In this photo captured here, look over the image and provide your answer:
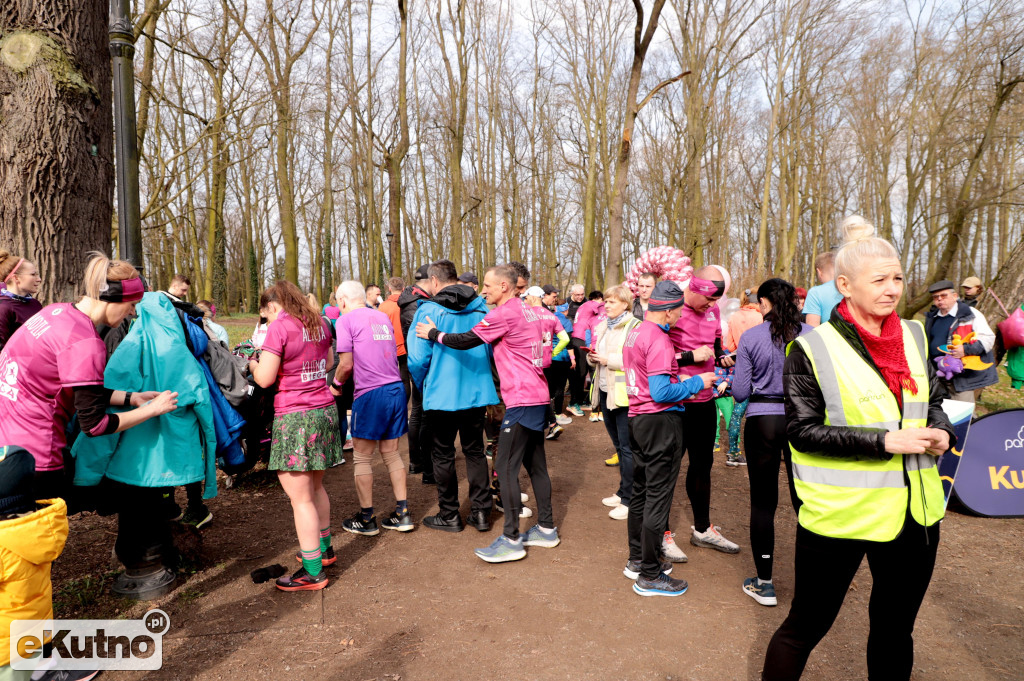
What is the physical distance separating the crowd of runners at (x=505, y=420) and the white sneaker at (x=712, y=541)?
0.06 feet

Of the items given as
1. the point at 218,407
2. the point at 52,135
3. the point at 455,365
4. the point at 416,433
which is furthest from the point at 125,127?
the point at 416,433

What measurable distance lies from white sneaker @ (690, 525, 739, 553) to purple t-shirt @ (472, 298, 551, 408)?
1658 millimetres

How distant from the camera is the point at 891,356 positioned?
2125 mm

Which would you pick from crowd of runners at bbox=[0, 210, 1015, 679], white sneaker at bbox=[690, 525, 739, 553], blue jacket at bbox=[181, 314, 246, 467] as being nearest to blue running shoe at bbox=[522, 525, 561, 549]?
crowd of runners at bbox=[0, 210, 1015, 679]

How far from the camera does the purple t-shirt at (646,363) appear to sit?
363 centimetres

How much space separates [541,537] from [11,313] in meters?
4.16

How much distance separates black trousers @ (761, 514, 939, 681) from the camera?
6.90 feet

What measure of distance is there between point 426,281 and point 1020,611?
5179mm

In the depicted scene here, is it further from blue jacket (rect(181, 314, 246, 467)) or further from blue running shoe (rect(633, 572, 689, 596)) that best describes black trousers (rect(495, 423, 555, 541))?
blue jacket (rect(181, 314, 246, 467))

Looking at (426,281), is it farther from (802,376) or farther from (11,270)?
(802,376)

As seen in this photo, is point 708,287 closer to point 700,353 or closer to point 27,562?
point 700,353

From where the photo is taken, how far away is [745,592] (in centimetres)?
384

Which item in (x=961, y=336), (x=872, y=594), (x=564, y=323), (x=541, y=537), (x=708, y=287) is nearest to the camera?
(x=872, y=594)

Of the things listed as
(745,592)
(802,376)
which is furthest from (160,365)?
(745,592)
